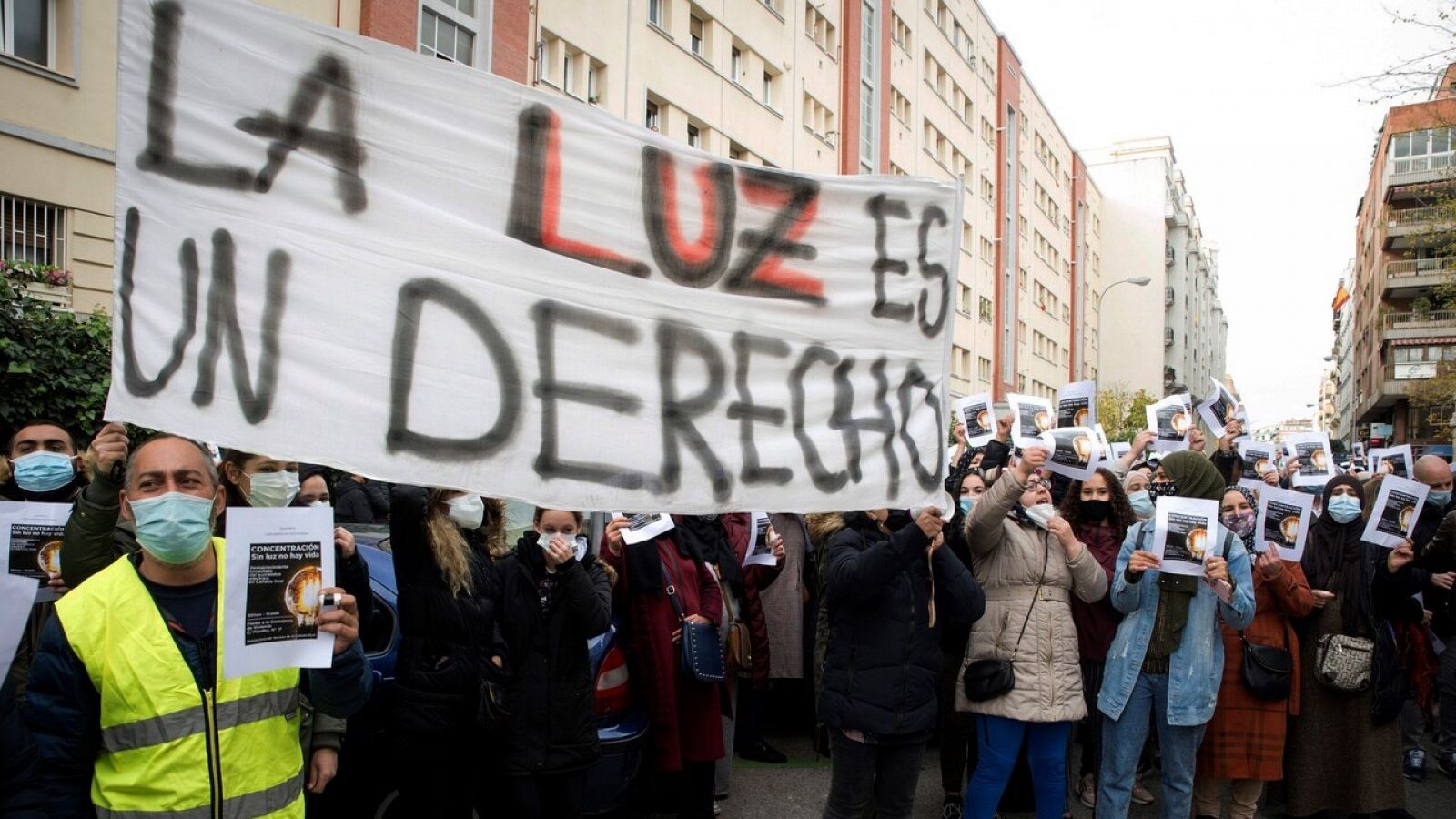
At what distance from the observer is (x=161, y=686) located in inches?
106

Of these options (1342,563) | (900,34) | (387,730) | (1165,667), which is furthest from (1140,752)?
(900,34)

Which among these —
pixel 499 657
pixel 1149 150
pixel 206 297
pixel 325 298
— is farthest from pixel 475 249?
pixel 1149 150

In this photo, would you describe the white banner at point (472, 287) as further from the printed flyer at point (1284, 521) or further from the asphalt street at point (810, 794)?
the asphalt street at point (810, 794)

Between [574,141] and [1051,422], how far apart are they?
4.20 meters

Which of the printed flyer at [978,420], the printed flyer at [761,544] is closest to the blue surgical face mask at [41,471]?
the printed flyer at [761,544]

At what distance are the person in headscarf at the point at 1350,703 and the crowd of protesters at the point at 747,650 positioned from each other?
0.05 ft

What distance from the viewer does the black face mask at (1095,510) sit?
5.80m

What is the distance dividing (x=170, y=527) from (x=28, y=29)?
13169 mm

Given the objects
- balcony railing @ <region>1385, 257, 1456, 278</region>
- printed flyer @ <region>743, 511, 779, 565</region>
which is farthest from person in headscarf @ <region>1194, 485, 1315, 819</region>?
balcony railing @ <region>1385, 257, 1456, 278</region>

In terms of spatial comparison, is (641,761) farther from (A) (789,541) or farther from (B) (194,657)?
(B) (194,657)

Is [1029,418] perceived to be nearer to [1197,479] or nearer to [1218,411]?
[1197,479]

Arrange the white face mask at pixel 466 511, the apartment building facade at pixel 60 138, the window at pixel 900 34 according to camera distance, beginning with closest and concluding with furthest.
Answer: the white face mask at pixel 466 511 < the apartment building facade at pixel 60 138 < the window at pixel 900 34

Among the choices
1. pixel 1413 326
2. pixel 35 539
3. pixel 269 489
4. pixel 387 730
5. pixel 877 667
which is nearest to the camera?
pixel 35 539

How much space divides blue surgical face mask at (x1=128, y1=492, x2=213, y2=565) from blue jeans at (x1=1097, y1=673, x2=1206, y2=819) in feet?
14.1
